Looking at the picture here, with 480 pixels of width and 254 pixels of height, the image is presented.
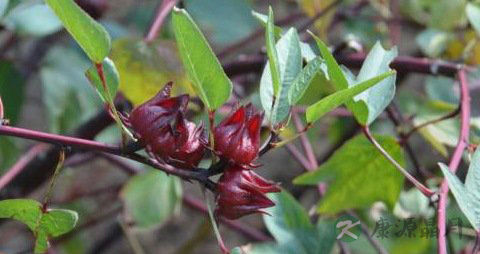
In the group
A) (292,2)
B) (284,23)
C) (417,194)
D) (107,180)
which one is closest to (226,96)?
(417,194)

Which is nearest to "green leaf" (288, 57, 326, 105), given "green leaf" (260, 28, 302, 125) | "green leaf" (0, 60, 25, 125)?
"green leaf" (260, 28, 302, 125)

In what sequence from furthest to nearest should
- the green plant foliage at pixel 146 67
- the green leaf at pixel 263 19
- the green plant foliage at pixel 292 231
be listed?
the green plant foliage at pixel 146 67
the green plant foliage at pixel 292 231
the green leaf at pixel 263 19

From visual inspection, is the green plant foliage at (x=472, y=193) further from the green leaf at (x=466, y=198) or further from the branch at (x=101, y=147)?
the branch at (x=101, y=147)

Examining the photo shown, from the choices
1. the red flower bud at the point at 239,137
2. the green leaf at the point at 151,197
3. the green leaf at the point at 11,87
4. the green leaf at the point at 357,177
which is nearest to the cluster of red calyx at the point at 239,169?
the red flower bud at the point at 239,137

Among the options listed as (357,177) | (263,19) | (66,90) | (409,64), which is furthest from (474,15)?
(66,90)

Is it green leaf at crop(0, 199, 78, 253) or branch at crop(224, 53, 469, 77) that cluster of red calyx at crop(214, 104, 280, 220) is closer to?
green leaf at crop(0, 199, 78, 253)
